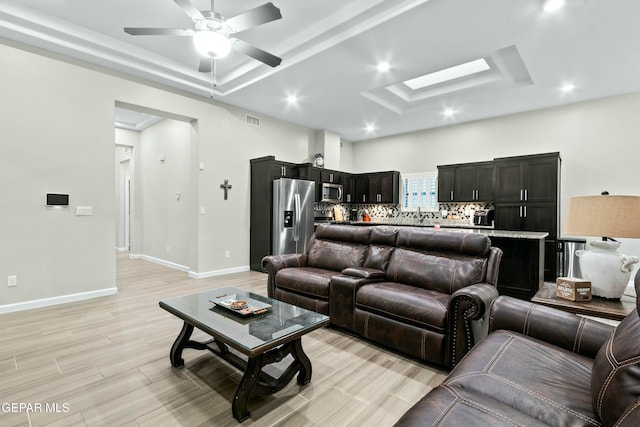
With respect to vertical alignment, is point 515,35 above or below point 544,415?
above

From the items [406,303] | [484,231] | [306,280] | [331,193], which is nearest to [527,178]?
[484,231]

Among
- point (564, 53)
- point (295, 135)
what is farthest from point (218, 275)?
point (564, 53)

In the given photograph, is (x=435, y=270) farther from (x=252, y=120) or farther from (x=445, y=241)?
(x=252, y=120)

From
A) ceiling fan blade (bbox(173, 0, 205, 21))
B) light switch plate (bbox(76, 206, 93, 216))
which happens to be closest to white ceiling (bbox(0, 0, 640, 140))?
ceiling fan blade (bbox(173, 0, 205, 21))

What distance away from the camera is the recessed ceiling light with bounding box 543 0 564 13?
109 inches

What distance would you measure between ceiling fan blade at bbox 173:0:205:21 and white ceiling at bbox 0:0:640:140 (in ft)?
2.57

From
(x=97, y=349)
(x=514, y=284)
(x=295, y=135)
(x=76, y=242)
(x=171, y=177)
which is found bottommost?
(x=97, y=349)

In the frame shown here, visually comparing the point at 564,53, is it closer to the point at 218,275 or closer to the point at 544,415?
the point at 544,415

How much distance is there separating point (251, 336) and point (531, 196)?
538 cm

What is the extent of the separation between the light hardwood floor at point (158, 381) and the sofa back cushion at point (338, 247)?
0.83 m

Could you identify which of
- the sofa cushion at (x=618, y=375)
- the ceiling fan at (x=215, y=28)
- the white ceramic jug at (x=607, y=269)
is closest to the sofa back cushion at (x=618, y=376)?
the sofa cushion at (x=618, y=375)

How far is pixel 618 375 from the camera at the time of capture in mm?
983

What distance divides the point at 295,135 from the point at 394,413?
6.01 m

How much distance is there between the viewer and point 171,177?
20.2ft
